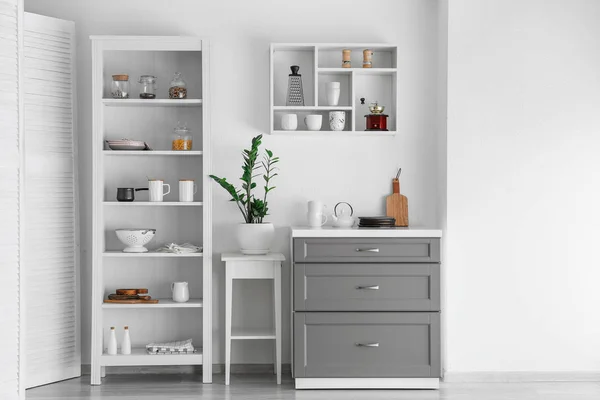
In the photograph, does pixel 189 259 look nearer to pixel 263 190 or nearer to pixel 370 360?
pixel 263 190

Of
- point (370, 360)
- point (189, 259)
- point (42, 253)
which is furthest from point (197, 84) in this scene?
point (370, 360)

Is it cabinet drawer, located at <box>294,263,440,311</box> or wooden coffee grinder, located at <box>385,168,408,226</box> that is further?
wooden coffee grinder, located at <box>385,168,408,226</box>

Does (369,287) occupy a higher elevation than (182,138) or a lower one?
lower

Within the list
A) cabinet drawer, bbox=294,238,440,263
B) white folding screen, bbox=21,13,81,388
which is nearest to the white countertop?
cabinet drawer, bbox=294,238,440,263

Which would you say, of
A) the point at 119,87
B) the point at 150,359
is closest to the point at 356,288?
the point at 150,359

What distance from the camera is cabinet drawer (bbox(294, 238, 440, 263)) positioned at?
3871 mm

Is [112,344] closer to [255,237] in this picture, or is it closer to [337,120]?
[255,237]

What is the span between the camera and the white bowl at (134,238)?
4.04 meters

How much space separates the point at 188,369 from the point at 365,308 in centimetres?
124

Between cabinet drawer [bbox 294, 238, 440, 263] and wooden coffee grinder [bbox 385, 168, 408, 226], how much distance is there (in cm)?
43

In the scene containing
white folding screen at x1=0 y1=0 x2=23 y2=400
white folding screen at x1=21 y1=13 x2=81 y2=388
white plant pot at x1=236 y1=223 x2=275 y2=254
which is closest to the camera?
white folding screen at x1=0 y1=0 x2=23 y2=400

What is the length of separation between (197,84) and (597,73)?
2.48 m

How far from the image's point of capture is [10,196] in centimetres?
356

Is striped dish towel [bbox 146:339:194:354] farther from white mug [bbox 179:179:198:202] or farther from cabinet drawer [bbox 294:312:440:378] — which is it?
white mug [bbox 179:179:198:202]
